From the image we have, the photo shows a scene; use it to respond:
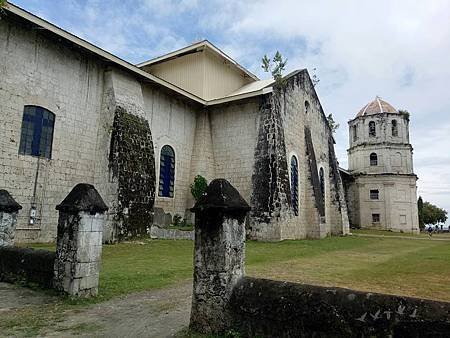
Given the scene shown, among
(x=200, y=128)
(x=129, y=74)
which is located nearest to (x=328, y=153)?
(x=200, y=128)

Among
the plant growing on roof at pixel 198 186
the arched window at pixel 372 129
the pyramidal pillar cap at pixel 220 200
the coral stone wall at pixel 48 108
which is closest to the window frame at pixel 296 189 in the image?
the plant growing on roof at pixel 198 186

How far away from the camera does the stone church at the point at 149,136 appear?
11953mm

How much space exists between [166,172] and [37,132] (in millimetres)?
6601

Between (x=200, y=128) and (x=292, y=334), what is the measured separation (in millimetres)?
16838

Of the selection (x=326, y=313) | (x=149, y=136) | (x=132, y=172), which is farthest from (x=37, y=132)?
(x=326, y=313)

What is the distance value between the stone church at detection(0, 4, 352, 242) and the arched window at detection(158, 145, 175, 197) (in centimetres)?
5

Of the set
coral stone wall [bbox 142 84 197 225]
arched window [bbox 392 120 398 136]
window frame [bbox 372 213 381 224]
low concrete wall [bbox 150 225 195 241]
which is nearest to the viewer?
low concrete wall [bbox 150 225 195 241]

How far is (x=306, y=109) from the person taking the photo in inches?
875

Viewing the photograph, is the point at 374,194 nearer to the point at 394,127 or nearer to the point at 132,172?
the point at 394,127

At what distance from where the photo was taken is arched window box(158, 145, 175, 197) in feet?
57.0

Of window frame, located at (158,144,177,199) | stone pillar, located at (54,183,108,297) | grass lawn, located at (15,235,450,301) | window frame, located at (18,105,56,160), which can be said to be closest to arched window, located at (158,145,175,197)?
window frame, located at (158,144,177,199)

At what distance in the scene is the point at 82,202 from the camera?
5859 mm

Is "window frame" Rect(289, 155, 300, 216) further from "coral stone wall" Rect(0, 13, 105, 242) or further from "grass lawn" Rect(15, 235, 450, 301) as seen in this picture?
"coral stone wall" Rect(0, 13, 105, 242)

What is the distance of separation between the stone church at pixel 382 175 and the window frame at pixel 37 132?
2816 centimetres
